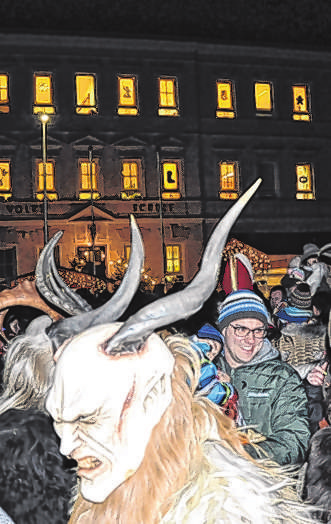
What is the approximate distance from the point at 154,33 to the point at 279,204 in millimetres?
9737

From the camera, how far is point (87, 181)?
37344 mm

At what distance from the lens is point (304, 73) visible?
40.3 meters

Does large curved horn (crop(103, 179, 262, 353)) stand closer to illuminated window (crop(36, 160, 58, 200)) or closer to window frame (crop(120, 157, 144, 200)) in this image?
illuminated window (crop(36, 160, 58, 200))

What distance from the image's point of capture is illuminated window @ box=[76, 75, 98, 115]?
122 feet

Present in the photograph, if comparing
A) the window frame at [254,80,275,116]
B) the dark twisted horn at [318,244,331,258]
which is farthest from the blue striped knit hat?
the window frame at [254,80,275,116]

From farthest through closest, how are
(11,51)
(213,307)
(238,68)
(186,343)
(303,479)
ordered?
(238,68) → (11,51) → (213,307) → (303,479) → (186,343)

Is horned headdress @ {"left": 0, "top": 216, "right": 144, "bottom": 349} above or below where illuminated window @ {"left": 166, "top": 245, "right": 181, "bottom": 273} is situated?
below

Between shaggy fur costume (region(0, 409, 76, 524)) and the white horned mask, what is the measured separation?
5.66ft

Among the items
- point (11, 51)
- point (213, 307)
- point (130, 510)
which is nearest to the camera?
point (130, 510)

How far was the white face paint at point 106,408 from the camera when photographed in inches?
85.4

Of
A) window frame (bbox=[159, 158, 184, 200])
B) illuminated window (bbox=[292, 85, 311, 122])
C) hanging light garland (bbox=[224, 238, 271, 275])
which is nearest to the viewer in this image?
hanging light garland (bbox=[224, 238, 271, 275])

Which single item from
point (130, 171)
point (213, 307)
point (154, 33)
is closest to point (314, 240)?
point (130, 171)

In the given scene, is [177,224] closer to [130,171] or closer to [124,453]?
[130,171]

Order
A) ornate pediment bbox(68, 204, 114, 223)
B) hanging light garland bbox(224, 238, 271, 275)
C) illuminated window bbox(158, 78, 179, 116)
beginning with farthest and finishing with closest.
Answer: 1. illuminated window bbox(158, 78, 179, 116)
2. ornate pediment bbox(68, 204, 114, 223)
3. hanging light garland bbox(224, 238, 271, 275)
